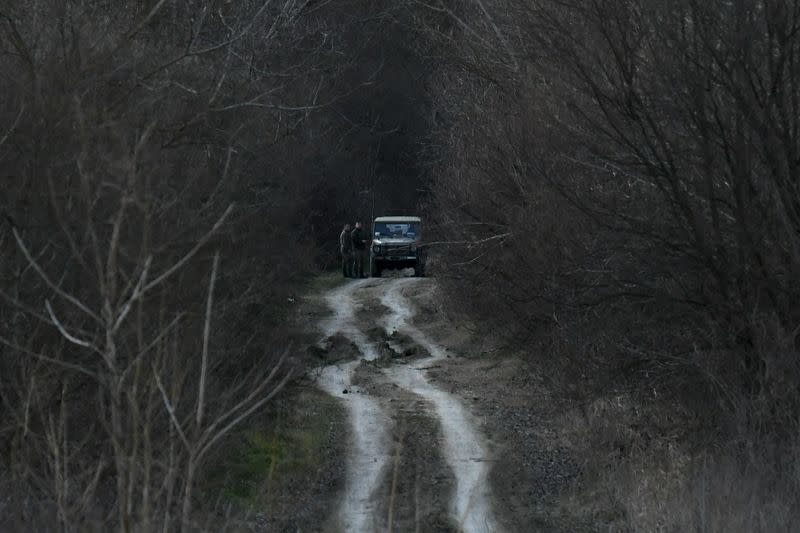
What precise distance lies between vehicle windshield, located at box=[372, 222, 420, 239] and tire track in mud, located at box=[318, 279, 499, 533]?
12.9 metres

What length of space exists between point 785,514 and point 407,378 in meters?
13.5

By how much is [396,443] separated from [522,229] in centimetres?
501

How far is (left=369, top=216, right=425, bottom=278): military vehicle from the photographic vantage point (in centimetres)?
4181

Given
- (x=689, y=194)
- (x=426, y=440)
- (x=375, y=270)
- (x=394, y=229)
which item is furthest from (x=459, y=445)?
(x=394, y=229)

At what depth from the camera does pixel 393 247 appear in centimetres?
4172

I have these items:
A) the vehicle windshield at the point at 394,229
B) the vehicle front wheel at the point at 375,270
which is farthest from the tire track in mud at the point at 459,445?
the vehicle windshield at the point at 394,229

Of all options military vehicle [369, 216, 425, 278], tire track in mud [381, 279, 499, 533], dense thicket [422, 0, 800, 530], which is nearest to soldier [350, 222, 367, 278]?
military vehicle [369, 216, 425, 278]

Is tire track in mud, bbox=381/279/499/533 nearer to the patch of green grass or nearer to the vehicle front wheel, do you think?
the patch of green grass

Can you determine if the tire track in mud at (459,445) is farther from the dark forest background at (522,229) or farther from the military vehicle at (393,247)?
the military vehicle at (393,247)

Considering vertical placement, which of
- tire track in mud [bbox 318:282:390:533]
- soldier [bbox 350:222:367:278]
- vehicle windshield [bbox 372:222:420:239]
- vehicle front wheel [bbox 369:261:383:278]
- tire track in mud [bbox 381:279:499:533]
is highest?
vehicle windshield [bbox 372:222:420:239]

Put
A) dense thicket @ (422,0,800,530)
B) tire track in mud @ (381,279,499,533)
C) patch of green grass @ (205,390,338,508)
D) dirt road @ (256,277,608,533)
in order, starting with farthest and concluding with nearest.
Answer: patch of green grass @ (205,390,338,508) → dirt road @ (256,277,608,533) → tire track in mud @ (381,279,499,533) → dense thicket @ (422,0,800,530)

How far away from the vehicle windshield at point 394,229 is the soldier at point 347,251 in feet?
3.83

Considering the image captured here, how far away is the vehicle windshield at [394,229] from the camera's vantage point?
4228 centimetres

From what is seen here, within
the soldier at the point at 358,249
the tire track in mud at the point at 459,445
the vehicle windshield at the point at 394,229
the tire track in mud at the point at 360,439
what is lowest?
the tire track in mud at the point at 360,439
